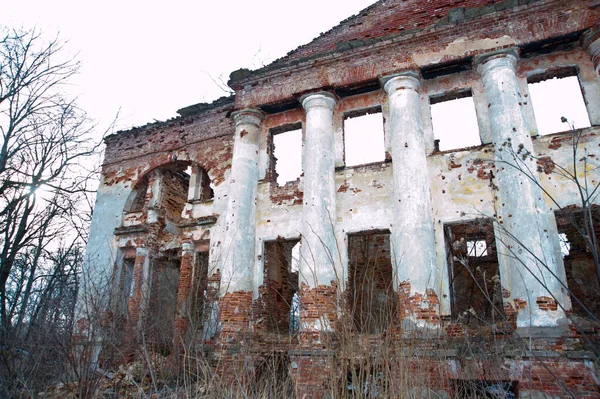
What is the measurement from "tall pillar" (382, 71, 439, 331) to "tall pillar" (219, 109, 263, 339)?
3.42 metres

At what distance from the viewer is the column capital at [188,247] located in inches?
450

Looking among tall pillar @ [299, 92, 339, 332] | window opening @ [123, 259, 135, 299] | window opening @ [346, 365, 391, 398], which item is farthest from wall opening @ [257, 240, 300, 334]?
window opening @ [346, 365, 391, 398]

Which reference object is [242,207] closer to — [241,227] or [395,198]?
[241,227]

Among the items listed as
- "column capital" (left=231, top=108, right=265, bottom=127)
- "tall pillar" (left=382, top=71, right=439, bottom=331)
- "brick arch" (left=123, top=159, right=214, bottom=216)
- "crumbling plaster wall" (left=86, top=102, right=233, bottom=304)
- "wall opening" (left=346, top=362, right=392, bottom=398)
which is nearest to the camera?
"wall opening" (left=346, top=362, right=392, bottom=398)

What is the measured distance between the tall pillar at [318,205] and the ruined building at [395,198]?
0.11 ft

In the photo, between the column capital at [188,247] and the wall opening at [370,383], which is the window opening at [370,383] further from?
the column capital at [188,247]

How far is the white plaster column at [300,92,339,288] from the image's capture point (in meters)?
9.01

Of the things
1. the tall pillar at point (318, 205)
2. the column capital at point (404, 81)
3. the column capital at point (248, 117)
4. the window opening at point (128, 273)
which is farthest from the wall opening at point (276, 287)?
the window opening at point (128, 273)

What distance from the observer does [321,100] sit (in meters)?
10.3

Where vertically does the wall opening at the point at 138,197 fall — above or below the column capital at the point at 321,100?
below

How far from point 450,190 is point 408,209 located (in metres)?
1.04

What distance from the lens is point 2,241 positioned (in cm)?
1344

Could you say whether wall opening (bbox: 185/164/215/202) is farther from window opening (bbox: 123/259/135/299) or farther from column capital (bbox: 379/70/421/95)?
column capital (bbox: 379/70/421/95)

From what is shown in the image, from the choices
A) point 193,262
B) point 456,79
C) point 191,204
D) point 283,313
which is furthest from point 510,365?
point 191,204
